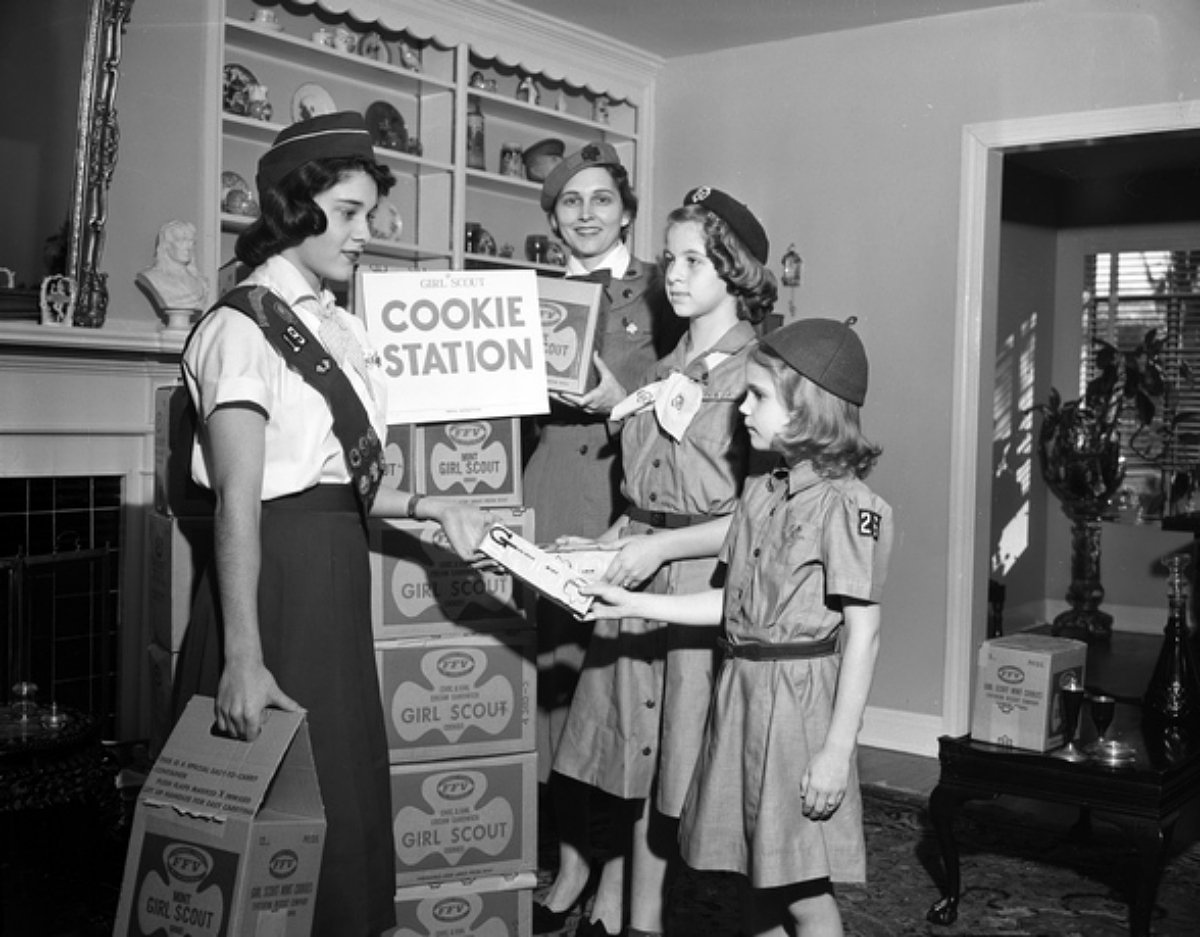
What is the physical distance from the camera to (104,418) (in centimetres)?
407

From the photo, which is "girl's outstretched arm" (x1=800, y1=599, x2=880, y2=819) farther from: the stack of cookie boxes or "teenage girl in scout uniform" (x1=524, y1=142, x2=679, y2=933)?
"teenage girl in scout uniform" (x1=524, y1=142, x2=679, y2=933)

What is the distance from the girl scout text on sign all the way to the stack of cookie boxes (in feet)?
0.32

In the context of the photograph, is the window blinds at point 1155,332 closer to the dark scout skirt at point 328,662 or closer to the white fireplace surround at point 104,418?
the white fireplace surround at point 104,418

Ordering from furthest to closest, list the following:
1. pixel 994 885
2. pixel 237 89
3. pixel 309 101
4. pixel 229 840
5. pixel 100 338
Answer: pixel 309 101 → pixel 237 89 → pixel 100 338 → pixel 994 885 → pixel 229 840

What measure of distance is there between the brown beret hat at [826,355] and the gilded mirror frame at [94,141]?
2326 millimetres

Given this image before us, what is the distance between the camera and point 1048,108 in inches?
193

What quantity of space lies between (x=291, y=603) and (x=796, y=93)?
12.8 feet

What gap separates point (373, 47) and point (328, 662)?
11.0ft

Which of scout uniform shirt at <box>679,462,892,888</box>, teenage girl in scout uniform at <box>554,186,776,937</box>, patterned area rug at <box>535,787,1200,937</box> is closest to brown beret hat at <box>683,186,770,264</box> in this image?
teenage girl in scout uniform at <box>554,186,776,937</box>

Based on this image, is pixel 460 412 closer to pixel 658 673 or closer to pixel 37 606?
pixel 658 673

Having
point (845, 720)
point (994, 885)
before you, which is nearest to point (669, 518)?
point (845, 720)

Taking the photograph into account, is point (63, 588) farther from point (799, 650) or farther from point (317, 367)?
point (799, 650)

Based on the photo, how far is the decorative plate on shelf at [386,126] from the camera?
5.03 m

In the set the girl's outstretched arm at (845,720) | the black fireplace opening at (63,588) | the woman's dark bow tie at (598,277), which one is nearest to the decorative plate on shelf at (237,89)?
the black fireplace opening at (63,588)
